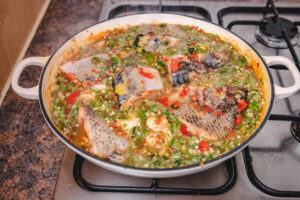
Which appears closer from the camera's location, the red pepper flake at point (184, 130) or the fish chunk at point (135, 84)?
the red pepper flake at point (184, 130)

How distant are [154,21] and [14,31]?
1.11 meters

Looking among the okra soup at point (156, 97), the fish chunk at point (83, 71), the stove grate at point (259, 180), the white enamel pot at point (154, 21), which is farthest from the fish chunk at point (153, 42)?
the stove grate at point (259, 180)

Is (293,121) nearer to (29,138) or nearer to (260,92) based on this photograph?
(260,92)

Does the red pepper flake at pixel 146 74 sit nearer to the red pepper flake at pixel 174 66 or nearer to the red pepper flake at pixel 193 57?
the red pepper flake at pixel 174 66

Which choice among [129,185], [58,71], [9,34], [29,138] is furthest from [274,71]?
[9,34]

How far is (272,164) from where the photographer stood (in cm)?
157

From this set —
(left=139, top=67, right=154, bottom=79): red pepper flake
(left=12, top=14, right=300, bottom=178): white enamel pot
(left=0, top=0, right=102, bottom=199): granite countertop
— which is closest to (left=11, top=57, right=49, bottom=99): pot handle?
(left=12, top=14, right=300, bottom=178): white enamel pot

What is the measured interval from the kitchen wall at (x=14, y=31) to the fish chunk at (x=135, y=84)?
0.94 m

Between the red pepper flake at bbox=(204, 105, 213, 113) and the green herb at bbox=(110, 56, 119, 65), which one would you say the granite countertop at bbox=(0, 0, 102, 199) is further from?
the red pepper flake at bbox=(204, 105, 213, 113)

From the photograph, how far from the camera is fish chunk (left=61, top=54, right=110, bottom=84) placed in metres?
1.73

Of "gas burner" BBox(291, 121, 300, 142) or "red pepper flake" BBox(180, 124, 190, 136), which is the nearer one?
"red pepper flake" BBox(180, 124, 190, 136)

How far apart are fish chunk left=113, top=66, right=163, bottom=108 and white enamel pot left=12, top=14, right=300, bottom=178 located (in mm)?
405

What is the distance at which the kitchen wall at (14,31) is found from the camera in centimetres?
195

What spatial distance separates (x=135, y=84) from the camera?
164 centimetres
